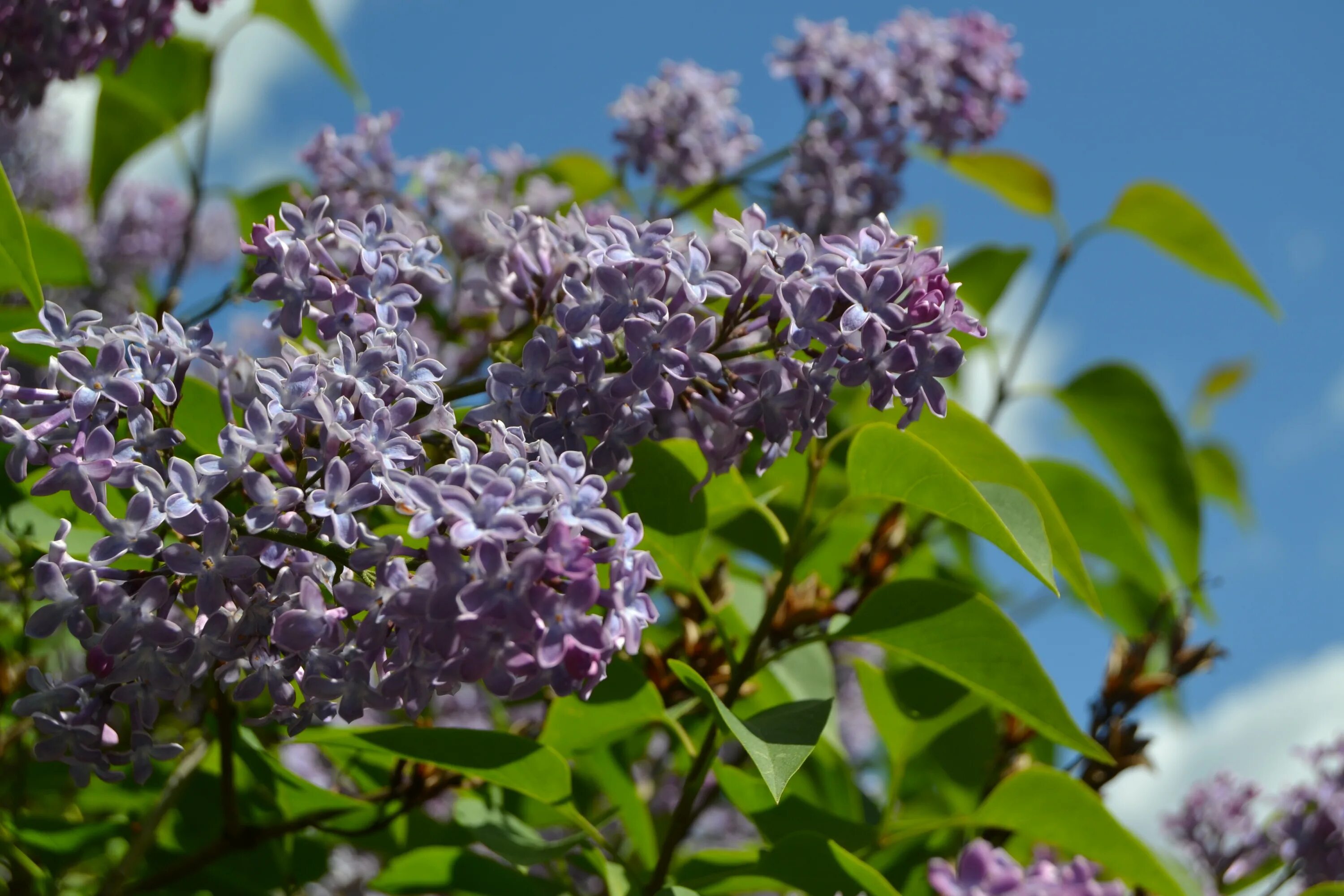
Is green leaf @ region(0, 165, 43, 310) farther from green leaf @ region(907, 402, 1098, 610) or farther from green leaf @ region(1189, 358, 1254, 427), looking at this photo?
green leaf @ region(1189, 358, 1254, 427)

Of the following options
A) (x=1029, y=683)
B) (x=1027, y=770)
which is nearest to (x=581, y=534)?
(x=1029, y=683)

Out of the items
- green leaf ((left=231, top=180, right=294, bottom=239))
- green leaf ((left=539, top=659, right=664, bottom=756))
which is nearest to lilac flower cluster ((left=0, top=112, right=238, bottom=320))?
green leaf ((left=231, top=180, right=294, bottom=239))

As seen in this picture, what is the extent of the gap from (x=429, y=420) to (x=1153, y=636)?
3.86 feet

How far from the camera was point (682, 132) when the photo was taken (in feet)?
8.59

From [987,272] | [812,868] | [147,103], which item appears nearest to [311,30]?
[147,103]

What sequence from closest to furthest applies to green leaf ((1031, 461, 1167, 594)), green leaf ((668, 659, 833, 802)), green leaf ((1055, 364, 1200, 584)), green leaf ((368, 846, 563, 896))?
green leaf ((668, 659, 833, 802)), green leaf ((368, 846, 563, 896)), green leaf ((1031, 461, 1167, 594)), green leaf ((1055, 364, 1200, 584))

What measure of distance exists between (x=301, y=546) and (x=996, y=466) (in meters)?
0.82

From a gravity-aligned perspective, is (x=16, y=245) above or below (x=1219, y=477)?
below

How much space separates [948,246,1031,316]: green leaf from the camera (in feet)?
8.73

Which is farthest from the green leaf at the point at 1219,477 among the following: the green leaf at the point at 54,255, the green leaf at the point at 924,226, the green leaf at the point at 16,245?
the green leaf at the point at 16,245

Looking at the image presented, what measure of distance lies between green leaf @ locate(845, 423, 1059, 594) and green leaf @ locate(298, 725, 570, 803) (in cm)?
47

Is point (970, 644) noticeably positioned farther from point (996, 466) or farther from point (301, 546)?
point (301, 546)

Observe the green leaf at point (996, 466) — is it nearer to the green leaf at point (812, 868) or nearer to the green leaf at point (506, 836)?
the green leaf at point (812, 868)

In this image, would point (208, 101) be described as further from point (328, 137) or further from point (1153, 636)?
point (1153, 636)
